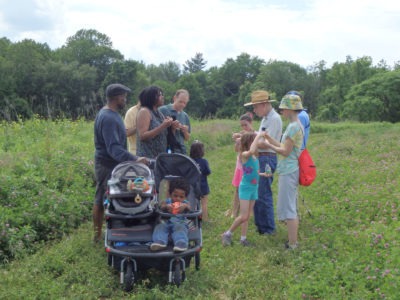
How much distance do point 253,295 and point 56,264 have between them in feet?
7.58

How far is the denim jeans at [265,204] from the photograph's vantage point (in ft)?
19.9

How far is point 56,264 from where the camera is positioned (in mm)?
4629

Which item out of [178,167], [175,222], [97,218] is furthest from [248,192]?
[97,218]

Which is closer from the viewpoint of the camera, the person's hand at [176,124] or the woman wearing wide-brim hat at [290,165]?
the woman wearing wide-brim hat at [290,165]

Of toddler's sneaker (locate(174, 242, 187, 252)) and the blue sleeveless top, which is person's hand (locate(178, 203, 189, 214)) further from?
the blue sleeveless top

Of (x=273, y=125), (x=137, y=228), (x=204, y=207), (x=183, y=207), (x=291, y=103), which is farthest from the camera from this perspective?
(x=204, y=207)

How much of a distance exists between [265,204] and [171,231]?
7.11ft

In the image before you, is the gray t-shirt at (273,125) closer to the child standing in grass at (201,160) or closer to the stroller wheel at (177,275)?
the child standing in grass at (201,160)

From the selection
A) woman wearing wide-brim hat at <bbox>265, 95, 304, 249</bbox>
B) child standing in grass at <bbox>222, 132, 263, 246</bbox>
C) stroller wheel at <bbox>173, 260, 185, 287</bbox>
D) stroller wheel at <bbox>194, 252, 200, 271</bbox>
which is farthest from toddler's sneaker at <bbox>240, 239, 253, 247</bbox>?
stroller wheel at <bbox>173, 260, 185, 287</bbox>

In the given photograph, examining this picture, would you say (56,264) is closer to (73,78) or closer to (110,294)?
Answer: (110,294)

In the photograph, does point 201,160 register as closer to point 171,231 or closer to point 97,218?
point 97,218

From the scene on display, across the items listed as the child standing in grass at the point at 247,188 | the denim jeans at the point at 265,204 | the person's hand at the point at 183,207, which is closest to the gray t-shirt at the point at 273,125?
the denim jeans at the point at 265,204

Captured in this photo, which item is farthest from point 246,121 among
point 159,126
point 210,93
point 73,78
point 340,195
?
point 210,93

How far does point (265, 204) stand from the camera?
6070 millimetres
